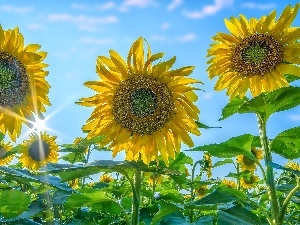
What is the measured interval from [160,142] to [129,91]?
0.40 m

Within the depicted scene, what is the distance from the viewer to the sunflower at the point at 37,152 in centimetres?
756

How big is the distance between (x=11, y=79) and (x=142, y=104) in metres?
0.91

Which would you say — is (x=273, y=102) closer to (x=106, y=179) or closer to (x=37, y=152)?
(x=37, y=152)

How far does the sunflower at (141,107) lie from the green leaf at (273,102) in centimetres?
39

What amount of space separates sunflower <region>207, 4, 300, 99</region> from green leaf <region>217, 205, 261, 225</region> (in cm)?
127

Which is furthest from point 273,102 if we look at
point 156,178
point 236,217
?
point 156,178

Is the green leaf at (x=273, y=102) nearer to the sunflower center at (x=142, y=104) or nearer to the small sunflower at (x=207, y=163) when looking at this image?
the sunflower center at (x=142, y=104)

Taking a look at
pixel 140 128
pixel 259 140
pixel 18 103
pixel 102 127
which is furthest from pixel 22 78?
pixel 259 140

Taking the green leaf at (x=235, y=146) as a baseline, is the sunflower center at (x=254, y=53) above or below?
above

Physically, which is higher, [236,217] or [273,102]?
[273,102]

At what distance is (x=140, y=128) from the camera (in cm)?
330

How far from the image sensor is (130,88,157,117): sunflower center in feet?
10.7

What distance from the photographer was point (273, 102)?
282cm

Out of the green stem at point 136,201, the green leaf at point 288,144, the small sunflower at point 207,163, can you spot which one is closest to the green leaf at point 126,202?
the green stem at point 136,201
